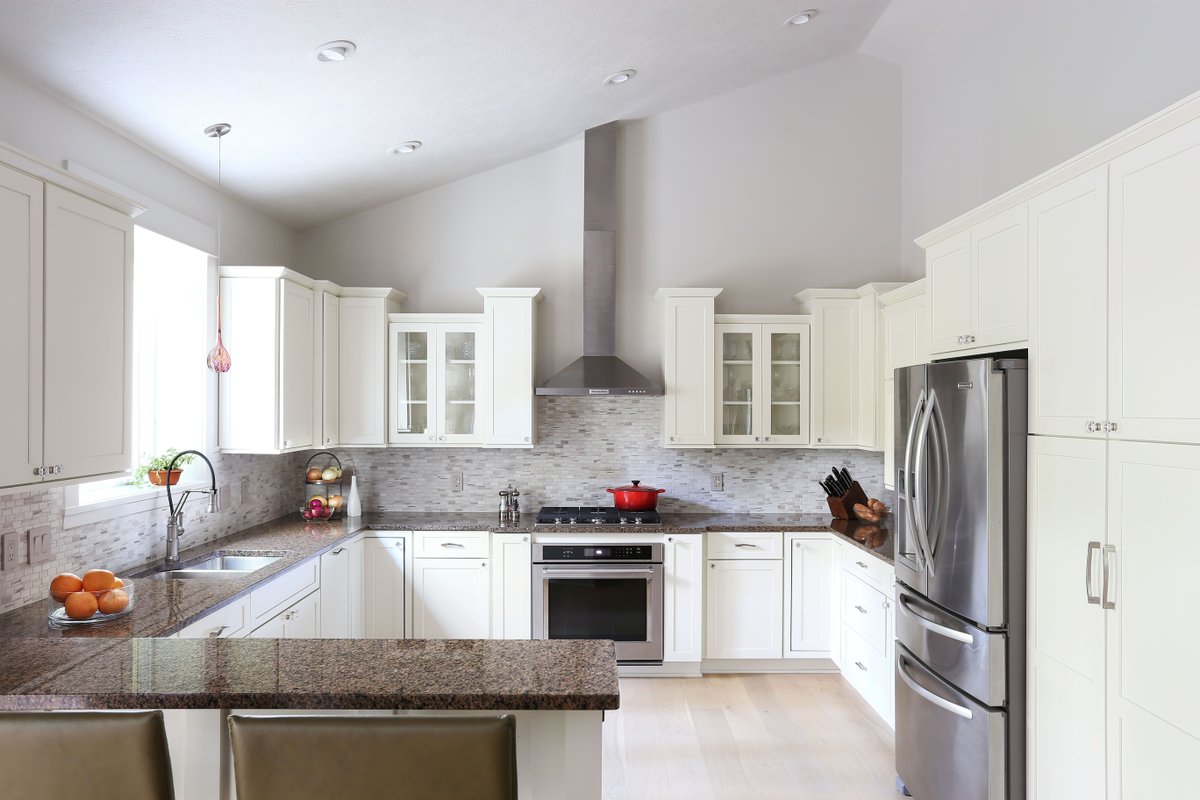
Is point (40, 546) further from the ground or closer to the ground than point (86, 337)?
closer to the ground

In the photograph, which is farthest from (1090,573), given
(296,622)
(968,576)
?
(296,622)

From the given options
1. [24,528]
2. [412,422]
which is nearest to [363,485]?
[412,422]

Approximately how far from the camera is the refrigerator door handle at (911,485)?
2.62m

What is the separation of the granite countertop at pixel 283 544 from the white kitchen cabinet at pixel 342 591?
0.31ft

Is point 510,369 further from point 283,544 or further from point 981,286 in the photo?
point 981,286

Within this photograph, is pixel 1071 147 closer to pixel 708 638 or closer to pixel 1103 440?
pixel 1103 440

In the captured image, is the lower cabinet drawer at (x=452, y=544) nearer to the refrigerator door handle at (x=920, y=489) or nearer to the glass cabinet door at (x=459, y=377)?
the glass cabinet door at (x=459, y=377)

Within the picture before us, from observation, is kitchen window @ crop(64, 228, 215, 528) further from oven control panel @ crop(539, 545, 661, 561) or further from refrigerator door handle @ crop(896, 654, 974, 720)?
refrigerator door handle @ crop(896, 654, 974, 720)

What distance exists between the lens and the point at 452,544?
4168 mm

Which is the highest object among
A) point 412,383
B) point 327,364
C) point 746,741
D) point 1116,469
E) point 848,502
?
point 327,364

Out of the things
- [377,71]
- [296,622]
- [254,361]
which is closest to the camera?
[377,71]

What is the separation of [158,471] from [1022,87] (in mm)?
4418

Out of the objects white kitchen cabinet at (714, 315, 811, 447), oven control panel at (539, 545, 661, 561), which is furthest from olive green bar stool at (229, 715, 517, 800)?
white kitchen cabinet at (714, 315, 811, 447)

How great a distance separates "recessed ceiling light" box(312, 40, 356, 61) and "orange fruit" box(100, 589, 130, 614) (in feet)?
6.60
